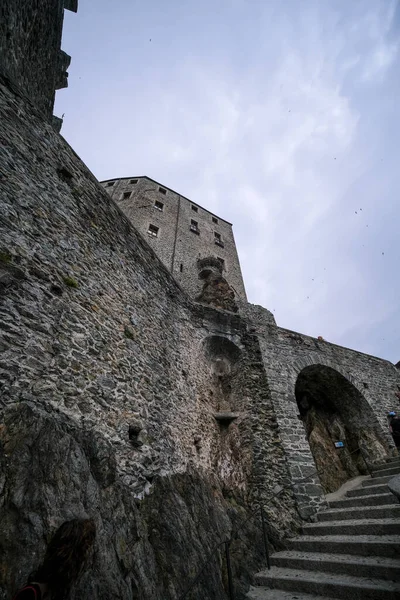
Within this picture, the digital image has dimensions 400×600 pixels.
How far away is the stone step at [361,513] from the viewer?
14.8 ft

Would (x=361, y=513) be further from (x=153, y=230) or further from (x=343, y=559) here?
(x=153, y=230)

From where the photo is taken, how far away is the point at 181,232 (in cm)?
2038

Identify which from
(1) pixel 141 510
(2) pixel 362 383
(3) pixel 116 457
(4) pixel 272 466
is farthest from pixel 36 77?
(2) pixel 362 383

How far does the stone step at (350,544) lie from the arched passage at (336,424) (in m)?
3.40

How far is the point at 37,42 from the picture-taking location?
6488 mm

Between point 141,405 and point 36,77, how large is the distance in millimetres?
8734

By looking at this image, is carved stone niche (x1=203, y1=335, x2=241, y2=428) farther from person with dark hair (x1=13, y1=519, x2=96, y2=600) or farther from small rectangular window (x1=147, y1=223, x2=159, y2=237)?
small rectangular window (x1=147, y1=223, x2=159, y2=237)

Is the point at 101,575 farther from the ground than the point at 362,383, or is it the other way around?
the point at 362,383

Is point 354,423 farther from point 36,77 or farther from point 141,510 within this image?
point 36,77

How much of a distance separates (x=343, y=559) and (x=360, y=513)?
60.3 inches

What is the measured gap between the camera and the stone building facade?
17703 mm

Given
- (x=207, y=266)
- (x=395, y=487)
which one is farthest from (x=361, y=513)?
(x=207, y=266)

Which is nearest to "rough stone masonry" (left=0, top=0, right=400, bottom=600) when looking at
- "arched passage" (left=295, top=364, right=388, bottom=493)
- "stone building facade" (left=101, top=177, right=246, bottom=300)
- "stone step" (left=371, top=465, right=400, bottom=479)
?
"arched passage" (left=295, top=364, right=388, bottom=493)

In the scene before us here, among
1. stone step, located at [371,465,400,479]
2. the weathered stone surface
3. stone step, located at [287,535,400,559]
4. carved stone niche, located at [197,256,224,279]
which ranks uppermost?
carved stone niche, located at [197,256,224,279]
